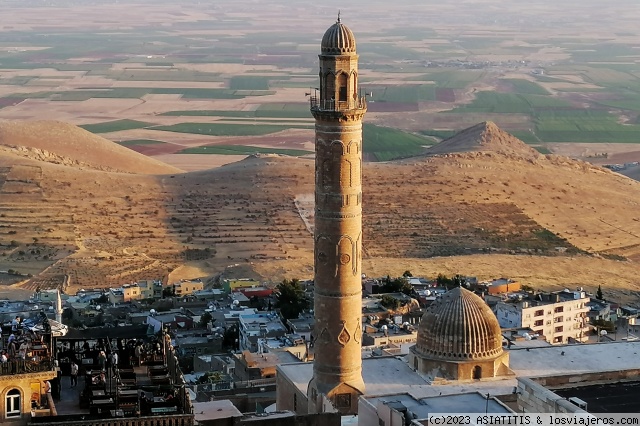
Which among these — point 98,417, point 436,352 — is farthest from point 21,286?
point 98,417

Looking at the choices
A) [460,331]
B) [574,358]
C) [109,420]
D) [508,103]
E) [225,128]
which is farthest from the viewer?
[508,103]

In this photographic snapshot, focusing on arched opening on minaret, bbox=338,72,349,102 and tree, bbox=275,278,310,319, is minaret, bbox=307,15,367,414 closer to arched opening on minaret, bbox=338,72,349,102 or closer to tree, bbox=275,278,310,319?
arched opening on minaret, bbox=338,72,349,102

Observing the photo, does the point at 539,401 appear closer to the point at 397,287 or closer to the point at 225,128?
the point at 397,287

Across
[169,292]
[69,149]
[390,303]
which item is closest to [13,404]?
[390,303]

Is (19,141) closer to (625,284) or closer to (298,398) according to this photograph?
(625,284)

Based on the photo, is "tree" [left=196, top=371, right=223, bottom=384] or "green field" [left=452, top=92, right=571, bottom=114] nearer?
"tree" [left=196, top=371, right=223, bottom=384]

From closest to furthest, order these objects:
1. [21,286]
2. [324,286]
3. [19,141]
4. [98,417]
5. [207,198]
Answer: [98,417] → [324,286] → [21,286] → [207,198] → [19,141]

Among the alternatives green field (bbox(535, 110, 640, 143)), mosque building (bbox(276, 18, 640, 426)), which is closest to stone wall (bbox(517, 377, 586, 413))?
mosque building (bbox(276, 18, 640, 426))
